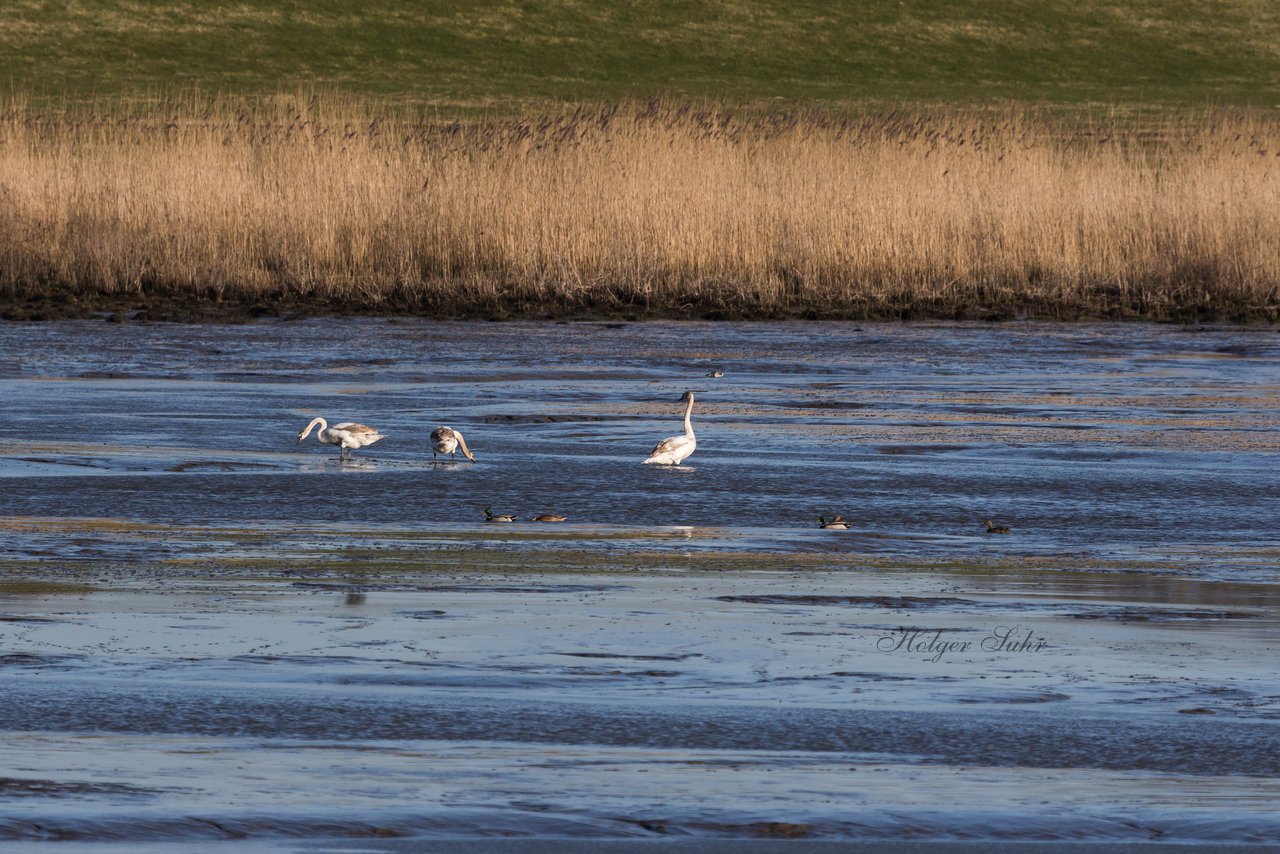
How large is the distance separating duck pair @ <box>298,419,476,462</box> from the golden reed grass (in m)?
8.27

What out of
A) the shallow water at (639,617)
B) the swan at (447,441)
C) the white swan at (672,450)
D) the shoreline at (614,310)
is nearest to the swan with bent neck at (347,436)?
the shallow water at (639,617)

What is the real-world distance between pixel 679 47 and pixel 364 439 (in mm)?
69446

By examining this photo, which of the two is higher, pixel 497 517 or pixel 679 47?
pixel 679 47

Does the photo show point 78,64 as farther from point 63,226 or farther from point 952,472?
point 952,472

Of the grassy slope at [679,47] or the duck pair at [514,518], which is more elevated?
the grassy slope at [679,47]

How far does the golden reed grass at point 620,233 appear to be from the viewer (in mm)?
19562

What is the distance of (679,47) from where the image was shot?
259ft

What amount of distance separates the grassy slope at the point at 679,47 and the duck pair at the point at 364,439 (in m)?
52.7

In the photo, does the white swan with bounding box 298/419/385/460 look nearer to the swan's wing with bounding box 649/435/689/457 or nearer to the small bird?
the swan's wing with bounding box 649/435/689/457

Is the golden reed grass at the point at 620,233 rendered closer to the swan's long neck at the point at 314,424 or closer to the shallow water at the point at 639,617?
the shallow water at the point at 639,617

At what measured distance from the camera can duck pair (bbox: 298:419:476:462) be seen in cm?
1070

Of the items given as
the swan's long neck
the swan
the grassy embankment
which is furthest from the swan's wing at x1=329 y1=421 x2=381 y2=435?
the grassy embankment

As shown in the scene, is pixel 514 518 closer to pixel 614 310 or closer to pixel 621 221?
pixel 614 310

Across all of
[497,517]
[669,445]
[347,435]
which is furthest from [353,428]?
[497,517]
